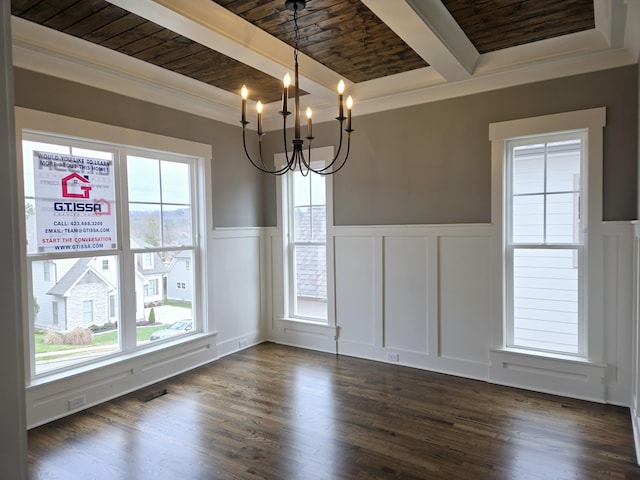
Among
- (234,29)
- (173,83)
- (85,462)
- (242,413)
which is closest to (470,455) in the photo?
(242,413)

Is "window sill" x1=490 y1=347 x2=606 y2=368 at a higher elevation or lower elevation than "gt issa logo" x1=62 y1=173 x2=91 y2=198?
lower

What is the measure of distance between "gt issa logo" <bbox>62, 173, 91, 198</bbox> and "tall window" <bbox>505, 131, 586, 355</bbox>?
3.62m

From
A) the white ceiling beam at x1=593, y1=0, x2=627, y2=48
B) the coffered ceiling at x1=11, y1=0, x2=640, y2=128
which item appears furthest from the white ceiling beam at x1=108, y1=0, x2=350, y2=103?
the white ceiling beam at x1=593, y1=0, x2=627, y2=48

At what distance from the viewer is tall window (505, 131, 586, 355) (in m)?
3.37

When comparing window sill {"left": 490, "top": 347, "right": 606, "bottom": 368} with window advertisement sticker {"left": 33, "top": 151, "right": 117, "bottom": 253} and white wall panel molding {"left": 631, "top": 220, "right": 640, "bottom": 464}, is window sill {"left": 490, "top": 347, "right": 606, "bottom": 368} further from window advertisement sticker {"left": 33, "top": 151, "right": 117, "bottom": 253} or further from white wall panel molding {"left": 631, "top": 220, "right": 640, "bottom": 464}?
window advertisement sticker {"left": 33, "top": 151, "right": 117, "bottom": 253}

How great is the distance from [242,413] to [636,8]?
3.69 meters

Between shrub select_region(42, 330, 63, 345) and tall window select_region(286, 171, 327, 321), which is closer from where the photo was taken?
shrub select_region(42, 330, 63, 345)

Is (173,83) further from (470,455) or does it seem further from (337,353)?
(470,455)

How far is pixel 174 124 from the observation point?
397cm

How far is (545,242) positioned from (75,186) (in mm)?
3965

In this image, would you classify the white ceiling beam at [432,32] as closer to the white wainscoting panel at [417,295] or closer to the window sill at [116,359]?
the white wainscoting panel at [417,295]

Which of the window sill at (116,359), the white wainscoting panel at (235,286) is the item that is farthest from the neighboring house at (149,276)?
the white wainscoting panel at (235,286)

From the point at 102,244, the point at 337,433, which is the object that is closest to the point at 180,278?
the point at 102,244

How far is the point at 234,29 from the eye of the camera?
2.75m
